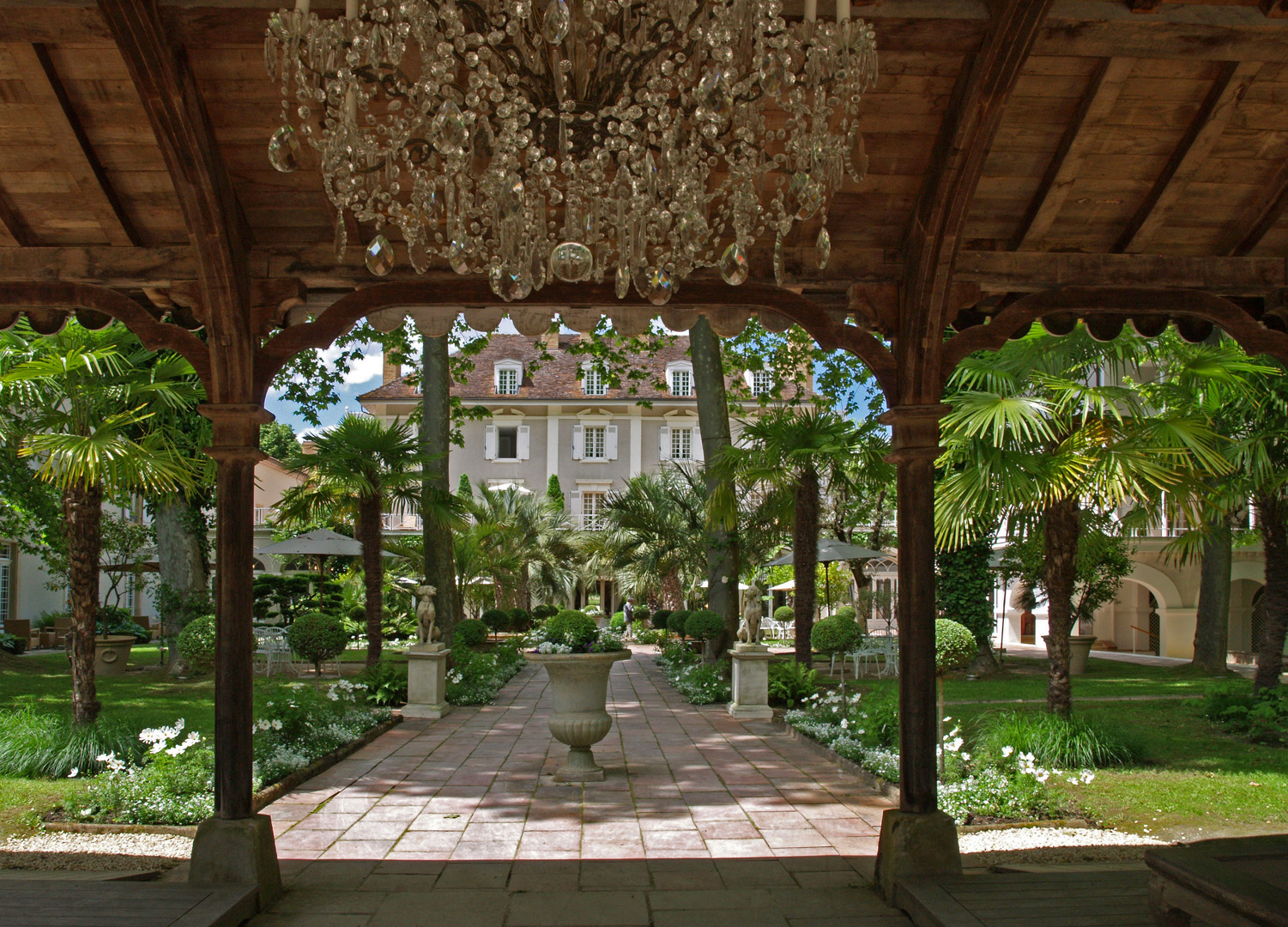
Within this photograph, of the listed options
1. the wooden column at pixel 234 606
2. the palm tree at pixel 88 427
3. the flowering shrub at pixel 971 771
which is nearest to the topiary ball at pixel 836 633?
the flowering shrub at pixel 971 771

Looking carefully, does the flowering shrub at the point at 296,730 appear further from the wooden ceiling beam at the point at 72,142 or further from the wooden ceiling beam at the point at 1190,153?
the wooden ceiling beam at the point at 1190,153

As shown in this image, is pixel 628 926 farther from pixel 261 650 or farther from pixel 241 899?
pixel 261 650

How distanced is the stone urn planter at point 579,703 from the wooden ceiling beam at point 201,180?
377cm

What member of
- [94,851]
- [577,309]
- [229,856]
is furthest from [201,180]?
[94,851]

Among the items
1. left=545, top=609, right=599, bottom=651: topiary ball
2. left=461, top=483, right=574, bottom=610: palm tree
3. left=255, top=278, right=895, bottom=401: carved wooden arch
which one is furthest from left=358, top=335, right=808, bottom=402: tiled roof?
left=255, top=278, right=895, bottom=401: carved wooden arch

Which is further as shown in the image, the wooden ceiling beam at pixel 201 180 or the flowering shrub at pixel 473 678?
the flowering shrub at pixel 473 678

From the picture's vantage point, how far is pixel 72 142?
437 cm

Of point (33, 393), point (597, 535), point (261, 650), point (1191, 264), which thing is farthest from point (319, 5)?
point (597, 535)

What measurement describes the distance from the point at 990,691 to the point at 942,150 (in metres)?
10.9

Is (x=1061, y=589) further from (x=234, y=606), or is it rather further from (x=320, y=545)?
(x=320, y=545)

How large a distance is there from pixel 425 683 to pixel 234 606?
7519 millimetres

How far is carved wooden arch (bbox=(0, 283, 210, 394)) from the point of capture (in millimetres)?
4875

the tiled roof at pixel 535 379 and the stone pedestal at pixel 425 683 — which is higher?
the tiled roof at pixel 535 379

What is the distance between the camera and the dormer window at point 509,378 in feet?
122
